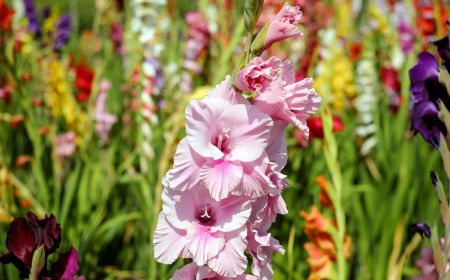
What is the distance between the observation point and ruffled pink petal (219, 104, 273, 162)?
47cm

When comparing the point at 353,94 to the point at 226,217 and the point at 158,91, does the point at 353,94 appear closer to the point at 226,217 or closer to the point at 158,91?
the point at 158,91

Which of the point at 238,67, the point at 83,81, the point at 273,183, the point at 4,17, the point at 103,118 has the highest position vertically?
the point at 238,67

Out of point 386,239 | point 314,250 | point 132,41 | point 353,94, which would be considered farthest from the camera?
point 353,94

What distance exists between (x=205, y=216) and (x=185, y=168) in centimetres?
7

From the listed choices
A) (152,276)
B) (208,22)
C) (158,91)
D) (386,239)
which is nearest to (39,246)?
(152,276)

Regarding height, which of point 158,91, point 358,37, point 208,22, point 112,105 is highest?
point 208,22

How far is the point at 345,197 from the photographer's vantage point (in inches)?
64.4

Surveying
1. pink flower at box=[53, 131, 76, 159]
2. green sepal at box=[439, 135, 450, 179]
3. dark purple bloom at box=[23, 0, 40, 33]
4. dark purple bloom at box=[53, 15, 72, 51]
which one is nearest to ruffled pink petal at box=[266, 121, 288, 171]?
green sepal at box=[439, 135, 450, 179]

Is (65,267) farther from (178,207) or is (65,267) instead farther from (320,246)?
(320,246)

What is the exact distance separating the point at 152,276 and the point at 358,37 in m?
5.00

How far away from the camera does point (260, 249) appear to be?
1.67ft

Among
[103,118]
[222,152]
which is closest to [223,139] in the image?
[222,152]

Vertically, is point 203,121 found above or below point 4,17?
above

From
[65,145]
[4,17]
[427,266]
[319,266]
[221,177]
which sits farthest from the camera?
[65,145]
